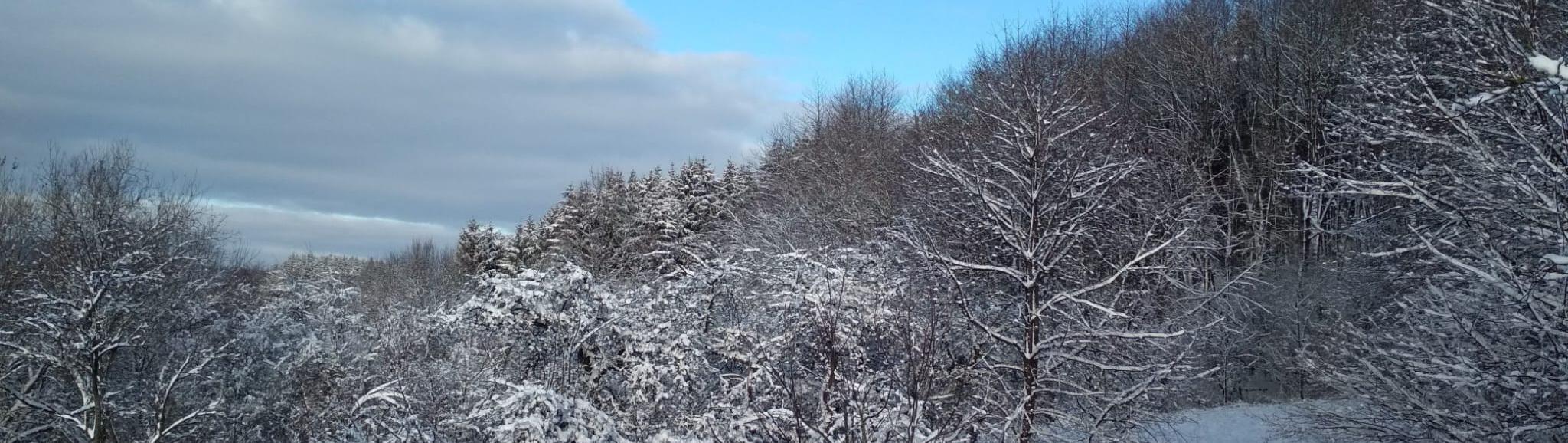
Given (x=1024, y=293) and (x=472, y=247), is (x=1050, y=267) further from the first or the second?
(x=472, y=247)

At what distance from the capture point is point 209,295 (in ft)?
73.0

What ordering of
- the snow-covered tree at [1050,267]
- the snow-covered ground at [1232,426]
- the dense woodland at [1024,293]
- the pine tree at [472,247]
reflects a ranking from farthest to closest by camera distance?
the pine tree at [472,247], the snow-covered ground at [1232,426], the snow-covered tree at [1050,267], the dense woodland at [1024,293]

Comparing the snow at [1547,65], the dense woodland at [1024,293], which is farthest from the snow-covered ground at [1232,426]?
the snow at [1547,65]

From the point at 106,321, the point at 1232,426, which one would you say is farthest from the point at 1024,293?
the point at 106,321

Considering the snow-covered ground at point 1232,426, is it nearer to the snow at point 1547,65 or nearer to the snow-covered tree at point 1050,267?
the snow-covered tree at point 1050,267

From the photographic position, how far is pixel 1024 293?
1120 cm

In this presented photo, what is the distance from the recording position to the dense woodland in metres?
8.48

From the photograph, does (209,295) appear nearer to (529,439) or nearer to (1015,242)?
(529,439)

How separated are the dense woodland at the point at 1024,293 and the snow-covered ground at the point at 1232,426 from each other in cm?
87

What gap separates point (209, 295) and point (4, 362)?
5170 millimetres

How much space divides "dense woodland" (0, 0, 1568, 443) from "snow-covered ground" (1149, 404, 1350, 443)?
2.85 feet

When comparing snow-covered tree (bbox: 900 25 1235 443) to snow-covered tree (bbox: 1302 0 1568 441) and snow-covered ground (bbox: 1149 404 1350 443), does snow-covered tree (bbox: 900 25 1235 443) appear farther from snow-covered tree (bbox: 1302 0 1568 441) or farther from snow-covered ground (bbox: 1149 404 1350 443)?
snow-covered ground (bbox: 1149 404 1350 443)

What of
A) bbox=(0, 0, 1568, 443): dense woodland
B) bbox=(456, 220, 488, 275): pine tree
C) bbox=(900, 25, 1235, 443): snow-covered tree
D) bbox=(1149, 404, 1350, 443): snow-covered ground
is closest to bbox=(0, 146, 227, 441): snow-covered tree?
bbox=(0, 0, 1568, 443): dense woodland

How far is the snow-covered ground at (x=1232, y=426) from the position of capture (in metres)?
14.8
